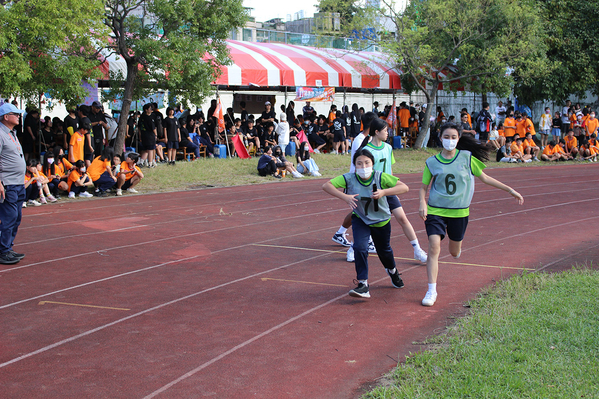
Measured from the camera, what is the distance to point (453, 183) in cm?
611

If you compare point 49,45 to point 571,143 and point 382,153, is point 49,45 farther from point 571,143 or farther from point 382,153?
point 571,143

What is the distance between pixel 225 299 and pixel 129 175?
9.90m

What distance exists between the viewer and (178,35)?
57.8 feet

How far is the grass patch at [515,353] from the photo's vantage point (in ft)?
12.8

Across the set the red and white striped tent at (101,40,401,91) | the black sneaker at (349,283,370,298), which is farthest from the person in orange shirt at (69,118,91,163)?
the black sneaker at (349,283,370,298)

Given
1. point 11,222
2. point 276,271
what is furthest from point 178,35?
point 276,271

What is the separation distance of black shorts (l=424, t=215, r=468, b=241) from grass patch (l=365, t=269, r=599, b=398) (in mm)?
698

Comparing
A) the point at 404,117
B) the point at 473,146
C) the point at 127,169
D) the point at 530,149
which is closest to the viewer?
the point at 473,146

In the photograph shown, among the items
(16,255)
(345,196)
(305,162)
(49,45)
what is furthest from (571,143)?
(16,255)

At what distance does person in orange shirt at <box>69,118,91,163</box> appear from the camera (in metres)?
15.7

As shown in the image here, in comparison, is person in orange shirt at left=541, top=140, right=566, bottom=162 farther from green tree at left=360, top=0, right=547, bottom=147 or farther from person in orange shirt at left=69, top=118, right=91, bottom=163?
person in orange shirt at left=69, top=118, right=91, bottom=163

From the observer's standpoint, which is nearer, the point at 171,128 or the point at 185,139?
the point at 171,128

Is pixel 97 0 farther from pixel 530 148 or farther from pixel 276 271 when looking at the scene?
pixel 530 148

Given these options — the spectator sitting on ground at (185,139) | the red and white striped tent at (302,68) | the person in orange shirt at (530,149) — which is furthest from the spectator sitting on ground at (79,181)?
the person in orange shirt at (530,149)
